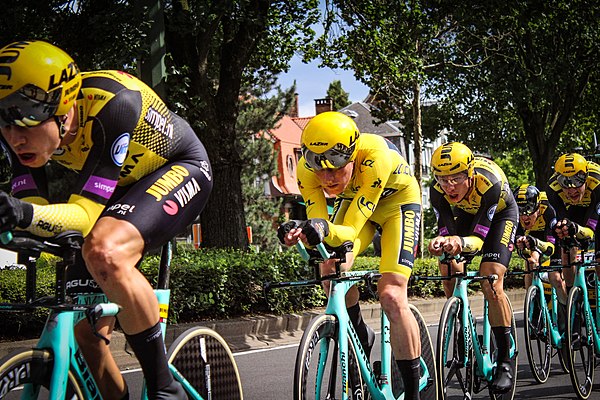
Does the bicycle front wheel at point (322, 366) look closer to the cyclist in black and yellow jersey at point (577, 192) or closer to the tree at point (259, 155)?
the cyclist in black and yellow jersey at point (577, 192)

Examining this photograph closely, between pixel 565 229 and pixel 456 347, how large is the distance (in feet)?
7.88

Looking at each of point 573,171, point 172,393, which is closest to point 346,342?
point 172,393

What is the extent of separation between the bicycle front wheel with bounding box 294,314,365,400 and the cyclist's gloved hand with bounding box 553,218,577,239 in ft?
12.7

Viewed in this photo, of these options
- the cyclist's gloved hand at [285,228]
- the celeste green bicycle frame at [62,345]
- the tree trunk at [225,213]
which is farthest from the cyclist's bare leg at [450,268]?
the tree trunk at [225,213]

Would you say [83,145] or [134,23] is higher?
[134,23]

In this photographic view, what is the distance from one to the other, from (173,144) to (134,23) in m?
8.13

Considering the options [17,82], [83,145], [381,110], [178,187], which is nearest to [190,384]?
[178,187]

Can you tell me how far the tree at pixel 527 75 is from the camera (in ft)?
79.2

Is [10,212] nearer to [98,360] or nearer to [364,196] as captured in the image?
[98,360]

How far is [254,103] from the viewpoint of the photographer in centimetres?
2670

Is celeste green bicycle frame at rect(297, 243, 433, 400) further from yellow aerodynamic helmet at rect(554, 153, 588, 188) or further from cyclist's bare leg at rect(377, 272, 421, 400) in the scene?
yellow aerodynamic helmet at rect(554, 153, 588, 188)

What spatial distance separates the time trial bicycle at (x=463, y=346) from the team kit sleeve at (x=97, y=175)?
3224 mm

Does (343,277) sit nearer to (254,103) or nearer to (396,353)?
(396,353)

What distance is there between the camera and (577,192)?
29.0 ft
